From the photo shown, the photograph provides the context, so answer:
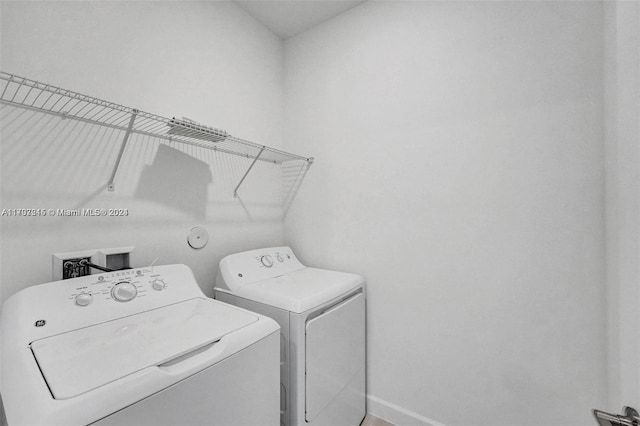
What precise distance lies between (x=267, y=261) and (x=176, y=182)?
0.75 m

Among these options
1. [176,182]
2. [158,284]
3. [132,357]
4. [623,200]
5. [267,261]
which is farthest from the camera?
[267,261]

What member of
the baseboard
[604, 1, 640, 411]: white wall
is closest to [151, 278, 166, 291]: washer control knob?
the baseboard

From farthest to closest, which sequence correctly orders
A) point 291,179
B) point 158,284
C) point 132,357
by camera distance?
point 291,179
point 158,284
point 132,357

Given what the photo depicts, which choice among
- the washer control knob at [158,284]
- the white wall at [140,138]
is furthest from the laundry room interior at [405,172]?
the washer control knob at [158,284]

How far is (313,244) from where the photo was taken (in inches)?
85.0

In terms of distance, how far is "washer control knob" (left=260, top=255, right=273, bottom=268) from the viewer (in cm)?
182

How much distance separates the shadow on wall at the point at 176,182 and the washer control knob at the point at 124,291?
503mm

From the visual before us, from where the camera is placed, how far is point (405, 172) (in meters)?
1.75

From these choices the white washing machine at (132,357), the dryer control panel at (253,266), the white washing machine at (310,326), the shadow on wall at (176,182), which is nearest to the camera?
the white washing machine at (132,357)

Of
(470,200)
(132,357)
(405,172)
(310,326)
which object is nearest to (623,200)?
(470,200)

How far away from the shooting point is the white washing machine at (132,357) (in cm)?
65

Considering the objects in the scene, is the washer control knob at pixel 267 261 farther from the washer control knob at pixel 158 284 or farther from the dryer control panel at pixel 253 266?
the washer control knob at pixel 158 284

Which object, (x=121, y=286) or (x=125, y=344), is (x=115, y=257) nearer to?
(x=121, y=286)

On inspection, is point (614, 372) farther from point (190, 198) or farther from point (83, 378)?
point (190, 198)
